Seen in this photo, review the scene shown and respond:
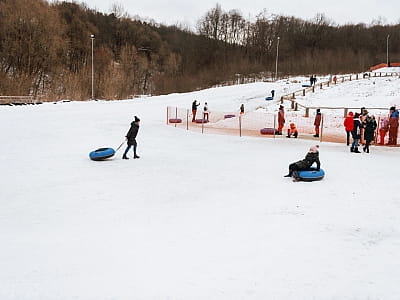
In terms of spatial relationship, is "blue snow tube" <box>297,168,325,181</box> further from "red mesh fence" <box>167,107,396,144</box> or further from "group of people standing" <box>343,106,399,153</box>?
"red mesh fence" <box>167,107,396,144</box>

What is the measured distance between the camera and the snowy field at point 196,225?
19.9 feet

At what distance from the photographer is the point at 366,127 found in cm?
1625

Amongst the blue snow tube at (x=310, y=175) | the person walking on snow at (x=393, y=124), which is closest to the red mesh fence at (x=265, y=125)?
the person walking on snow at (x=393, y=124)

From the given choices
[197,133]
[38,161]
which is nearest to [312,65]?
[197,133]

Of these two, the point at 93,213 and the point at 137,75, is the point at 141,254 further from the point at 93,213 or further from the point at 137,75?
the point at 137,75

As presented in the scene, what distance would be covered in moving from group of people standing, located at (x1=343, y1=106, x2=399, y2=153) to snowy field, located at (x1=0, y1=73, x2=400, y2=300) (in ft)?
2.14

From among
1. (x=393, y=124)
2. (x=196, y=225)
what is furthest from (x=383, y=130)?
(x=196, y=225)

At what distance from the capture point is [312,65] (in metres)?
77.9

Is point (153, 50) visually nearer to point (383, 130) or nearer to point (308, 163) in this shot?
point (383, 130)

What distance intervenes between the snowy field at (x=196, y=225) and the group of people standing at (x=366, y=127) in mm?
653

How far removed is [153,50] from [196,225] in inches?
3376

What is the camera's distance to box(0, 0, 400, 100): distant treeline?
183ft

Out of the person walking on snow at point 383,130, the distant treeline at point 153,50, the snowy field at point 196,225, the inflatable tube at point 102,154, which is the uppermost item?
the distant treeline at point 153,50

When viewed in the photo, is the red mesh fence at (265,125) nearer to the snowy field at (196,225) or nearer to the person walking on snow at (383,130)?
the person walking on snow at (383,130)
